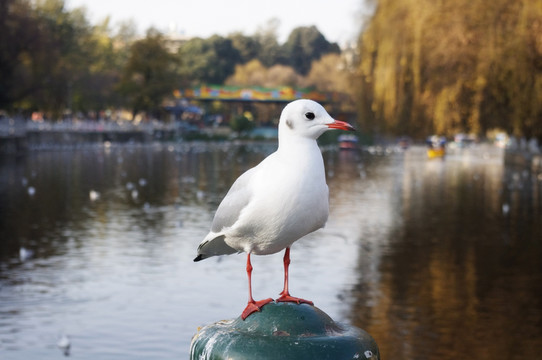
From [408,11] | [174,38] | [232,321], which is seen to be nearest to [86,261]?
[232,321]

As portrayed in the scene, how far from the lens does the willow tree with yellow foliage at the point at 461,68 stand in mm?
29188

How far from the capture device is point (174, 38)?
19912 centimetres

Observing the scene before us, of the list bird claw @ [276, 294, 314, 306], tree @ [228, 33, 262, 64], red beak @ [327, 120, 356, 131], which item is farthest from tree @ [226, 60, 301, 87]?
red beak @ [327, 120, 356, 131]

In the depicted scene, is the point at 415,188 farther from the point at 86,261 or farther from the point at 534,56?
the point at 86,261

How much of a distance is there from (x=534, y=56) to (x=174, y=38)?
174126mm

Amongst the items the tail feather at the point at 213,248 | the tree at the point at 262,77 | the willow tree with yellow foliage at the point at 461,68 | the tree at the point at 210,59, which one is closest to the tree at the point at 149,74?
the tree at the point at 262,77

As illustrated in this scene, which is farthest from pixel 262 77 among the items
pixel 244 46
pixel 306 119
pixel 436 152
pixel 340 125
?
pixel 340 125

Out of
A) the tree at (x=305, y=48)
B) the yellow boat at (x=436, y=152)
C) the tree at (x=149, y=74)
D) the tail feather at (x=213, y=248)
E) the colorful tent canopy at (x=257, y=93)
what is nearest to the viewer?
the tail feather at (x=213, y=248)

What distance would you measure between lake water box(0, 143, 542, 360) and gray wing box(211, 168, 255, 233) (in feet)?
22.6

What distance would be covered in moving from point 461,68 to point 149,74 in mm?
66382

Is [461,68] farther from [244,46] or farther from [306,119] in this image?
[244,46]

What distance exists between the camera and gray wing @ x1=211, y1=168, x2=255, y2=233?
14.3ft

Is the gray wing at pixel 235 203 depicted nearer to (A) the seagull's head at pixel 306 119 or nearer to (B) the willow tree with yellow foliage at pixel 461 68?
(A) the seagull's head at pixel 306 119

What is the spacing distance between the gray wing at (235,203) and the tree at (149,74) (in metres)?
88.8
